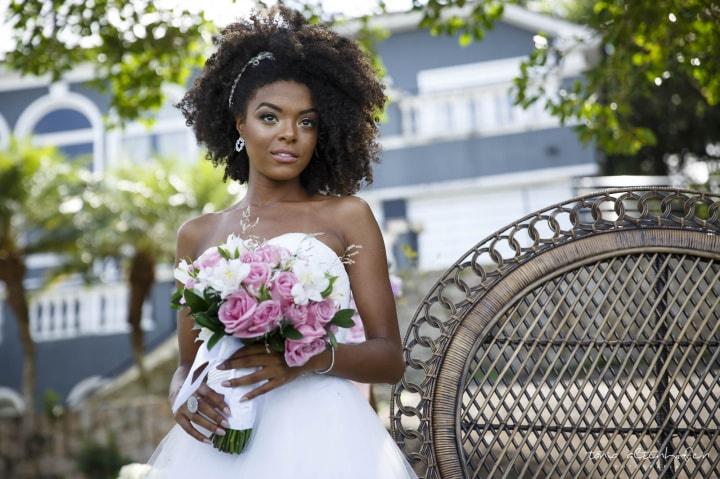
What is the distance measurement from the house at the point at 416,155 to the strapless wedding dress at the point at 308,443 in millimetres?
11458

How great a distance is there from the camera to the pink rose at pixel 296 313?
2.37 m

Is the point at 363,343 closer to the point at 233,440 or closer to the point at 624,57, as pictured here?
the point at 233,440

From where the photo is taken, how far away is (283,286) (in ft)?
7.73

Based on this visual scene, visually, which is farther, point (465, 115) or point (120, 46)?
point (465, 115)

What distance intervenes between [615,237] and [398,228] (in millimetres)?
10956

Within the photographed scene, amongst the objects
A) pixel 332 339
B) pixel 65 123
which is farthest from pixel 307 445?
pixel 65 123

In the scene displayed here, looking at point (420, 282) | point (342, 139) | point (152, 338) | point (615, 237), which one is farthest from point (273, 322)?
point (152, 338)

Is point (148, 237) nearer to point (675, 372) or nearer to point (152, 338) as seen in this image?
point (152, 338)

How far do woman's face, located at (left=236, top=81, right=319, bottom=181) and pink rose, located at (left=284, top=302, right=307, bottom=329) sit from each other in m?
0.72

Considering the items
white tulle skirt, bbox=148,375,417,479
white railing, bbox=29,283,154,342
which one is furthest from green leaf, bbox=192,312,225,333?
white railing, bbox=29,283,154,342

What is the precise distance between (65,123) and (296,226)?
16283mm

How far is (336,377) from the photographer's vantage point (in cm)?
269

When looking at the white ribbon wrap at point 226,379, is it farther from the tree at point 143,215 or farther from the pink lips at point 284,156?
the tree at point 143,215

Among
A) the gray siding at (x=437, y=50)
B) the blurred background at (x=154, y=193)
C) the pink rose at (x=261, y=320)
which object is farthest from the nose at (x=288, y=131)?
the gray siding at (x=437, y=50)
